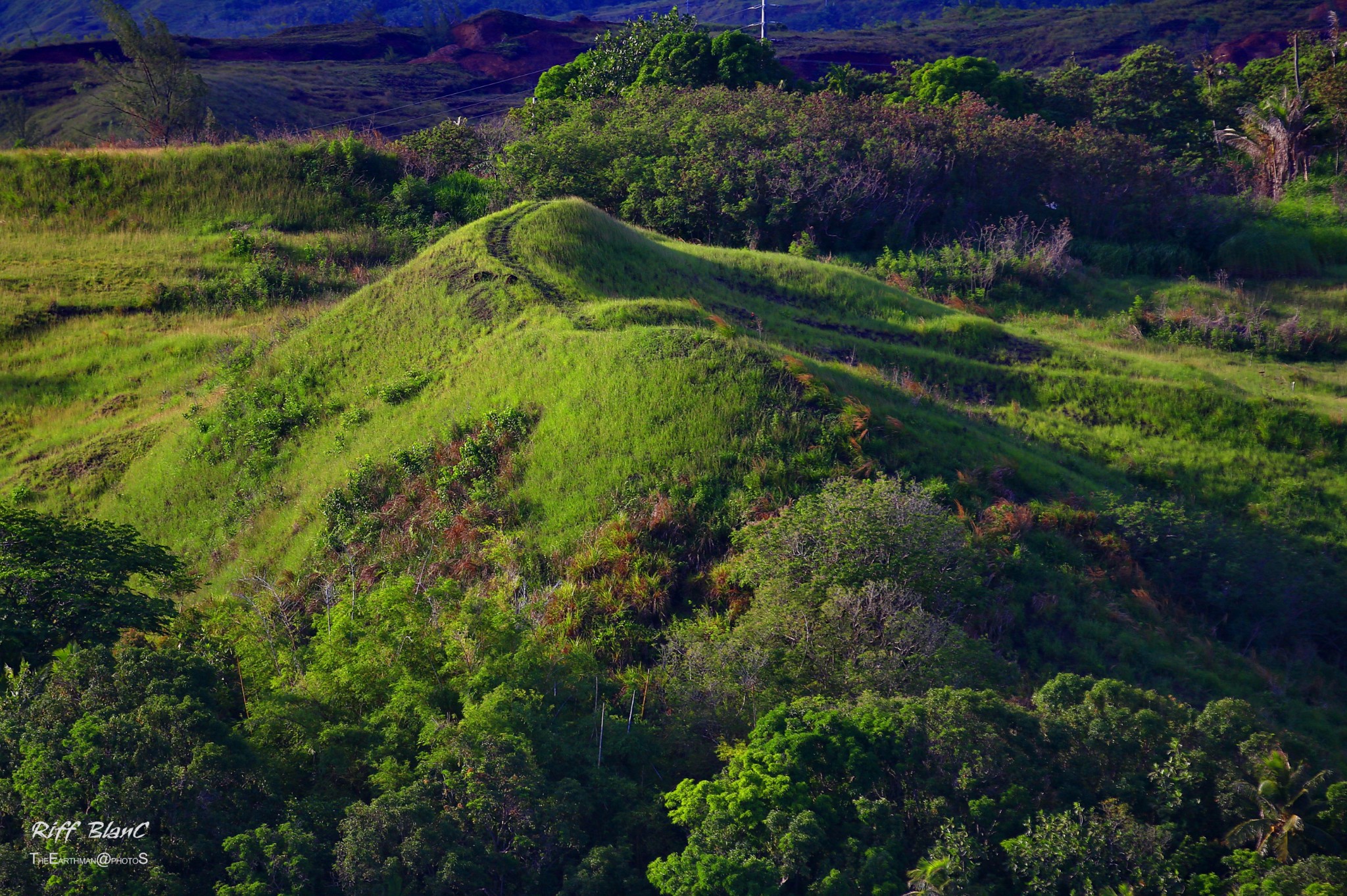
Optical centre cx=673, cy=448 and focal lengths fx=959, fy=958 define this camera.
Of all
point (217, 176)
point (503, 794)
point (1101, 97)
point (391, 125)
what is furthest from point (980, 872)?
point (391, 125)

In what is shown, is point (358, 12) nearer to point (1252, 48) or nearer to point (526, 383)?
point (1252, 48)

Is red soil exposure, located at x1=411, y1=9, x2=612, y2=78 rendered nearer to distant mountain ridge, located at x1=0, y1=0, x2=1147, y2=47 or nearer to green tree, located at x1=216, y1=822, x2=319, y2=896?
distant mountain ridge, located at x1=0, y1=0, x2=1147, y2=47

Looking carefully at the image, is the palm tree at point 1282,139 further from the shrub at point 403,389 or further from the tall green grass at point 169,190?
the tall green grass at point 169,190

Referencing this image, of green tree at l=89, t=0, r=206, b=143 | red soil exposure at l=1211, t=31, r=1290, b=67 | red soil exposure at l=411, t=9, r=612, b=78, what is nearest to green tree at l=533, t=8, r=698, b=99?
green tree at l=89, t=0, r=206, b=143

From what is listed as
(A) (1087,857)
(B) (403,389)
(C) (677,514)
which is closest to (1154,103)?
(B) (403,389)

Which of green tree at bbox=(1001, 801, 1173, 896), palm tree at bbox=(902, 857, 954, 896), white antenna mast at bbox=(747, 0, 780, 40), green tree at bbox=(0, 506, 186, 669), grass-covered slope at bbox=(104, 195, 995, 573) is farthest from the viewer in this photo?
white antenna mast at bbox=(747, 0, 780, 40)

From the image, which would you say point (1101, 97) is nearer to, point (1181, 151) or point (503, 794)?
point (1181, 151)
